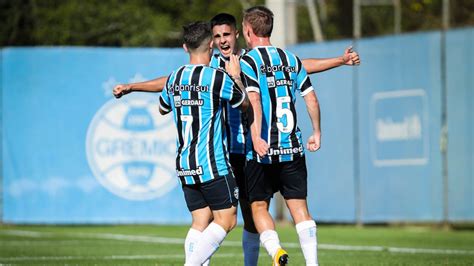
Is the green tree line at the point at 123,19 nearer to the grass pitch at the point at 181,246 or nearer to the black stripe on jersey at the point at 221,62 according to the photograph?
the grass pitch at the point at 181,246

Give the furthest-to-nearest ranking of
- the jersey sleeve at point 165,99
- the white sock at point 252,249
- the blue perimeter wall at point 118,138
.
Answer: the blue perimeter wall at point 118,138
the white sock at point 252,249
the jersey sleeve at point 165,99

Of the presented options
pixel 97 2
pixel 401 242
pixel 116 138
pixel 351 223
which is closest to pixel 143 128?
pixel 116 138

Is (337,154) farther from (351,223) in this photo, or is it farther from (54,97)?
(54,97)

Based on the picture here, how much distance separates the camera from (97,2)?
3041cm

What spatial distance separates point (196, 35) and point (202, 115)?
606mm

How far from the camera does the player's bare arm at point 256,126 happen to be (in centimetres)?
885

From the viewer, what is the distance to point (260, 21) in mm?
9266

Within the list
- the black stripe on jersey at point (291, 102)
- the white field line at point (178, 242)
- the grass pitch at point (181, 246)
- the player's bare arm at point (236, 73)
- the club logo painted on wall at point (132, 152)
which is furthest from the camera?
the club logo painted on wall at point (132, 152)

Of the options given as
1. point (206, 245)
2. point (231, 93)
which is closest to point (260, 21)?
point (231, 93)

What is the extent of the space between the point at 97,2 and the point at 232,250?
1759 centimetres

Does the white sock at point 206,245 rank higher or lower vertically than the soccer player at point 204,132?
lower

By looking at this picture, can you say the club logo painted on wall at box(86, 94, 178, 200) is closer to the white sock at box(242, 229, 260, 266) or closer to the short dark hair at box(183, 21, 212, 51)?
the white sock at box(242, 229, 260, 266)

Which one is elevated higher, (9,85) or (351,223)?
(9,85)

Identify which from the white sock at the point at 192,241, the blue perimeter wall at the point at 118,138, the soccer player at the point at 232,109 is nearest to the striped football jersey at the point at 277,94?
the soccer player at the point at 232,109
